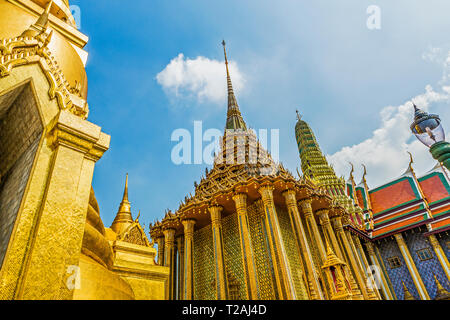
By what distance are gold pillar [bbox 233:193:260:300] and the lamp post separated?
297 inches

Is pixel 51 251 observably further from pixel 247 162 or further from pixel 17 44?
pixel 247 162

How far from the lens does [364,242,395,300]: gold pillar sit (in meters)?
19.1


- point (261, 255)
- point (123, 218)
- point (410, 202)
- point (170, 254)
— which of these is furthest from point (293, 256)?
point (410, 202)

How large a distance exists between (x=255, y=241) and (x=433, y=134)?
8568mm

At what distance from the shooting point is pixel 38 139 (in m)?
3.47

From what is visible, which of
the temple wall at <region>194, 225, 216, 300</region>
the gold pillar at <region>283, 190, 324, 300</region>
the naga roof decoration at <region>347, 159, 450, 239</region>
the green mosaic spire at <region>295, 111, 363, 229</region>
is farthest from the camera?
the green mosaic spire at <region>295, 111, 363, 229</region>

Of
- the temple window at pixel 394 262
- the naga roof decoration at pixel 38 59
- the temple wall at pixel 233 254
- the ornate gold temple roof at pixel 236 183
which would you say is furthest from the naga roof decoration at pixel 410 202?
the naga roof decoration at pixel 38 59

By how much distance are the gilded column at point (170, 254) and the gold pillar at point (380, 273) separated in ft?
45.4

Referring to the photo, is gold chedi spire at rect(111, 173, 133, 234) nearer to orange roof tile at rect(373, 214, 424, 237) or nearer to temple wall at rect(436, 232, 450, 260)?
orange roof tile at rect(373, 214, 424, 237)

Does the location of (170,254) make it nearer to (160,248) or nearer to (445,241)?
(160,248)

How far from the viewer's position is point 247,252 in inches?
492

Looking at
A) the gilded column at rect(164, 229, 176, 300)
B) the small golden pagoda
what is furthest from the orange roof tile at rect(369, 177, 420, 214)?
the gilded column at rect(164, 229, 176, 300)
